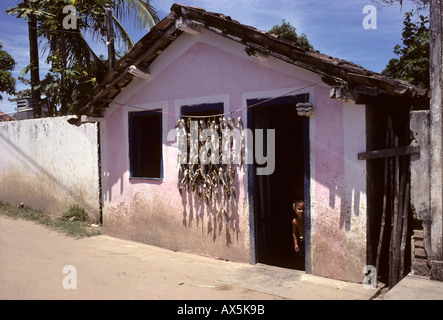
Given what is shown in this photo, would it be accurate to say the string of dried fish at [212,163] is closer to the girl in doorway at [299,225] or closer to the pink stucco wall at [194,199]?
the pink stucco wall at [194,199]

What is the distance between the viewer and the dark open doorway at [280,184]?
5895 mm

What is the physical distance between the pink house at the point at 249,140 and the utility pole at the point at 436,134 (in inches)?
12.5

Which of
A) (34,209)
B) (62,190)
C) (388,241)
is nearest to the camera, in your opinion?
(388,241)

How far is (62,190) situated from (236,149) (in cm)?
594

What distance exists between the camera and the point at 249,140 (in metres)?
6.01

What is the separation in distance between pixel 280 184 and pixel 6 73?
20.8 meters

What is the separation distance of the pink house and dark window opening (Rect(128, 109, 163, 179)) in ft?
0.09

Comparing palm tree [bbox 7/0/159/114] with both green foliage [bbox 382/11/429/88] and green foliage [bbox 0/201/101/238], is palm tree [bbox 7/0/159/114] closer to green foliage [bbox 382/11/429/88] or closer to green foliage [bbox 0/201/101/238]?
green foliage [bbox 0/201/101/238]

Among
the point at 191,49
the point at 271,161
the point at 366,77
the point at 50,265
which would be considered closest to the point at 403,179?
the point at 366,77

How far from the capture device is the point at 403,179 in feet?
15.8

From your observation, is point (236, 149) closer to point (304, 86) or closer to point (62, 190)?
point (304, 86)

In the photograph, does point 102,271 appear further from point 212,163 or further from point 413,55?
point 413,55

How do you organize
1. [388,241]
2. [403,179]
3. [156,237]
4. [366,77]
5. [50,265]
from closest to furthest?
[366,77], [403,179], [388,241], [50,265], [156,237]
